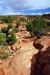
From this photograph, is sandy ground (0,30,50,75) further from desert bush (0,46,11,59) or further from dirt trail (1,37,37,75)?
desert bush (0,46,11,59)

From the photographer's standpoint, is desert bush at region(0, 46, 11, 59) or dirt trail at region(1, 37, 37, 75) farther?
desert bush at region(0, 46, 11, 59)

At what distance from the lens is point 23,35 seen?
12.1 m

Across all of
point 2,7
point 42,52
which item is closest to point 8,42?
point 42,52

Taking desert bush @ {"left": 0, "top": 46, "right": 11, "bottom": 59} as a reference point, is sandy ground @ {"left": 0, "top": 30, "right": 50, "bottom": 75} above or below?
below

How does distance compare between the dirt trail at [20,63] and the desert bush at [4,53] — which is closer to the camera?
the dirt trail at [20,63]

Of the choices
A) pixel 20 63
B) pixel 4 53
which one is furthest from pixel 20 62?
pixel 4 53

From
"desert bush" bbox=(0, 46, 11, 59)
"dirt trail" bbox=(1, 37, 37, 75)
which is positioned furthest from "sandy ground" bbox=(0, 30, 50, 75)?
"desert bush" bbox=(0, 46, 11, 59)

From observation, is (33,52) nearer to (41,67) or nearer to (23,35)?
(41,67)

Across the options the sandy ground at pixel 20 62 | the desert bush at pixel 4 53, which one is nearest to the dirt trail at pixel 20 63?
the sandy ground at pixel 20 62

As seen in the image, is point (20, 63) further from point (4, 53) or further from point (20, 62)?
point (4, 53)

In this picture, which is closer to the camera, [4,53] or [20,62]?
[20,62]

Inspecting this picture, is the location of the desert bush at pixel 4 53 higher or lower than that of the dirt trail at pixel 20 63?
higher

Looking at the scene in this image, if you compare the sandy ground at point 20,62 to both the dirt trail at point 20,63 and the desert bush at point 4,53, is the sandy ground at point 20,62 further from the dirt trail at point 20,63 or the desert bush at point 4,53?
the desert bush at point 4,53

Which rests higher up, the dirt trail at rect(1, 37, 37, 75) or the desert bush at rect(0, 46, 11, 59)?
the desert bush at rect(0, 46, 11, 59)
